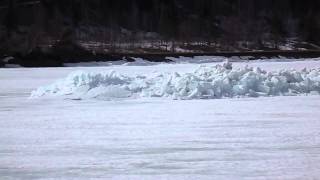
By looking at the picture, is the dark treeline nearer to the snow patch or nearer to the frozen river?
the snow patch

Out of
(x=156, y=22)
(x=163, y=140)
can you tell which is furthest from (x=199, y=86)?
(x=156, y=22)

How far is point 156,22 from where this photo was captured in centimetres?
6600

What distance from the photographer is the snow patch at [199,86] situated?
16.1 m

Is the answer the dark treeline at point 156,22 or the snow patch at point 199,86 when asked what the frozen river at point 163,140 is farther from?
the dark treeline at point 156,22

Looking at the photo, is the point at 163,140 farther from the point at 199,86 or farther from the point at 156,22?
the point at 156,22

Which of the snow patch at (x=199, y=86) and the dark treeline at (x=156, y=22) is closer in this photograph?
the snow patch at (x=199, y=86)

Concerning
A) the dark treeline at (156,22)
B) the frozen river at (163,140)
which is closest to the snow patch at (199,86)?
the frozen river at (163,140)

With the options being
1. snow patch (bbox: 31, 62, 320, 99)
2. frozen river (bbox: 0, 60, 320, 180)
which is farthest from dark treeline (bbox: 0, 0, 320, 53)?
frozen river (bbox: 0, 60, 320, 180)

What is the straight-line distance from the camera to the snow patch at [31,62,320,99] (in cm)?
1614

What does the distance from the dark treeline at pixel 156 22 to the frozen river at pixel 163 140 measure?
117 ft

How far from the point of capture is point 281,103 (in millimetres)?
14273

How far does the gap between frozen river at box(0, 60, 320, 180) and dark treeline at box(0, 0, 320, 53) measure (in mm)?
35693

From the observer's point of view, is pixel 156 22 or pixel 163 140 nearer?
pixel 163 140

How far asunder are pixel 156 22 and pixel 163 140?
5707 cm
